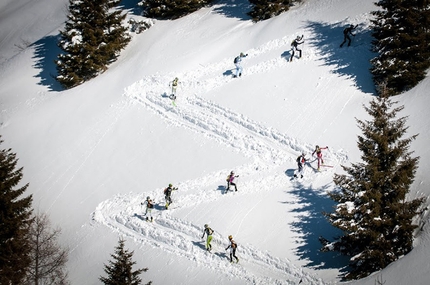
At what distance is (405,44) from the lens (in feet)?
77.7

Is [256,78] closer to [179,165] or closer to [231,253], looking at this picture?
[179,165]

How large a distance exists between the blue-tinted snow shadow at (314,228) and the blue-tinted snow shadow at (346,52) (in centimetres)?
923

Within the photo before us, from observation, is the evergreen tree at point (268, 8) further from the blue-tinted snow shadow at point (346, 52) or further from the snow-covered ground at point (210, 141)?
the blue-tinted snow shadow at point (346, 52)

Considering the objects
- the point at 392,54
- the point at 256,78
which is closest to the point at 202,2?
the point at 256,78

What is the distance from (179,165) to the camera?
2614 centimetres

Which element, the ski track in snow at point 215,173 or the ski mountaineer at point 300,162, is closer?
the ski track in snow at point 215,173

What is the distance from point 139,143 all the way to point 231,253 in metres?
12.7

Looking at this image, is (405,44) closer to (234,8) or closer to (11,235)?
(234,8)

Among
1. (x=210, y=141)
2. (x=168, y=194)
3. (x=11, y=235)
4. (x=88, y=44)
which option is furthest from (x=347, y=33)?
(x=11, y=235)

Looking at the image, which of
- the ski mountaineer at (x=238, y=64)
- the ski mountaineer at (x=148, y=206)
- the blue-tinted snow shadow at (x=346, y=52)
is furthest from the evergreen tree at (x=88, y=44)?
the blue-tinted snow shadow at (x=346, y=52)

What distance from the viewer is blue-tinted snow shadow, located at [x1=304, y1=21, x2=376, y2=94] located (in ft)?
88.4

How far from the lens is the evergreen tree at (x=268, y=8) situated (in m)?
34.8

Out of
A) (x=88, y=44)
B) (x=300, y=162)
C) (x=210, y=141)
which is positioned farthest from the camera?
(x=88, y=44)

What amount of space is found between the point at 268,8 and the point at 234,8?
16.0 feet
